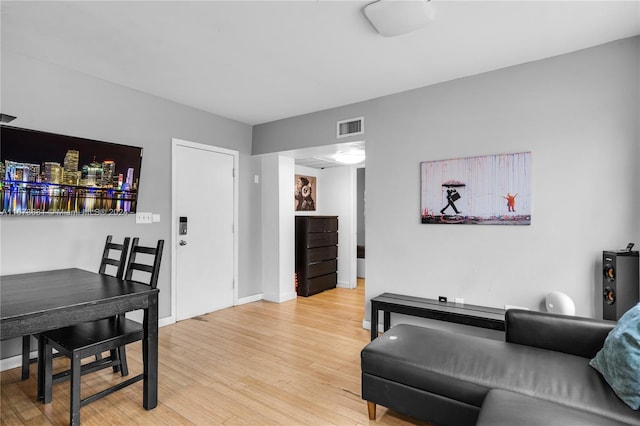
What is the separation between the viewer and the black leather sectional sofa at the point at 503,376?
1432mm

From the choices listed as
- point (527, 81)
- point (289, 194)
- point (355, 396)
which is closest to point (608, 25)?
point (527, 81)

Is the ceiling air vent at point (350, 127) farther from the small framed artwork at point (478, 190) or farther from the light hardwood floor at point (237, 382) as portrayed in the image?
the light hardwood floor at point (237, 382)

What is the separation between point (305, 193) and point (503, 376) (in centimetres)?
493

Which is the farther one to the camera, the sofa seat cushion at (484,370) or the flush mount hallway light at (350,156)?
the flush mount hallway light at (350,156)

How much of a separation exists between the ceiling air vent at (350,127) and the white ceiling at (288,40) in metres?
0.47

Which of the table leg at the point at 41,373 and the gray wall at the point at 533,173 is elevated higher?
the gray wall at the point at 533,173

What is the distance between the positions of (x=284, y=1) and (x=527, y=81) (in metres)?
2.17

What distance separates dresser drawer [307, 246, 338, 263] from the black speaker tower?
146 inches

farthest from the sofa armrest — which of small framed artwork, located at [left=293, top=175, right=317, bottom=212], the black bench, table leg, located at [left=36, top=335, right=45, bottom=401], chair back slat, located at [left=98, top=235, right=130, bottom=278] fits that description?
small framed artwork, located at [left=293, top=175, right=317, bottom=212]

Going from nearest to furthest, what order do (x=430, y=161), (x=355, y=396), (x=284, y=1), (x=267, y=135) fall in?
(x=284, y=1) < (x=355, y=396) < (x=430, y=161) < (x=267, y=135)

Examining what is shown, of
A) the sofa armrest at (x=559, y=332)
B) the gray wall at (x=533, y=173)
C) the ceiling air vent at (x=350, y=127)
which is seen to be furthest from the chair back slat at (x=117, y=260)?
the sofa armrest at (x=559, y=332)

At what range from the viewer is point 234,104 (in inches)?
158

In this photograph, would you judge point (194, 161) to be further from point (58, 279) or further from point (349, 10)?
point (349, 10)

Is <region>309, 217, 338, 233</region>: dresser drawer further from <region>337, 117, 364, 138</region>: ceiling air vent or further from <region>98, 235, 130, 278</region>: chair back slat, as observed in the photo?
<region>98, 235, 130, 278</region>: chair back slat
